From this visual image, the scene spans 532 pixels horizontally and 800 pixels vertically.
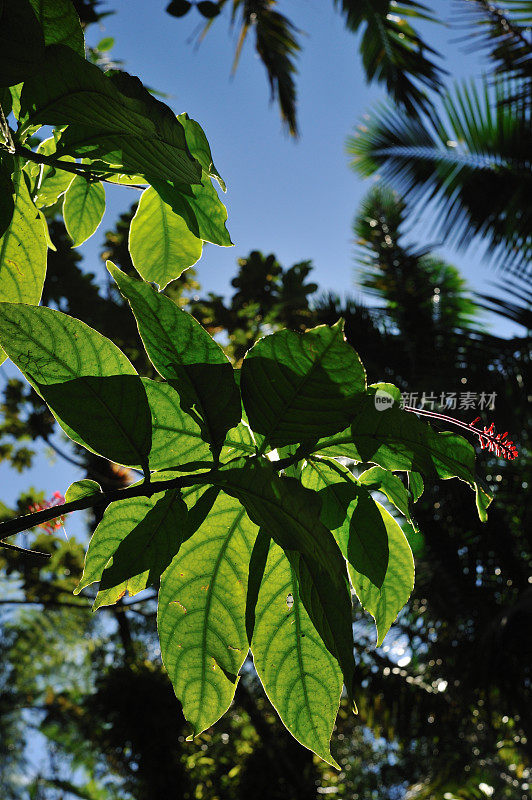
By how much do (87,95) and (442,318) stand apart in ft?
9.37

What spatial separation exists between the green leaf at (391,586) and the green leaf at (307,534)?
73mm

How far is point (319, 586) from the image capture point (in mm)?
204

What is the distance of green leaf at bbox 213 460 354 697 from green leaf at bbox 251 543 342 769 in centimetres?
5

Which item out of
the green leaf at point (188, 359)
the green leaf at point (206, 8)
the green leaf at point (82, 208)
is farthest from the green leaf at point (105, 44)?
the green leaf at point (188, 359)

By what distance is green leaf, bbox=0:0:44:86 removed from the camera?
0.65 ft

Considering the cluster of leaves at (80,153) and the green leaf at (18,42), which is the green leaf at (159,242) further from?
the green leaf at (18,42)

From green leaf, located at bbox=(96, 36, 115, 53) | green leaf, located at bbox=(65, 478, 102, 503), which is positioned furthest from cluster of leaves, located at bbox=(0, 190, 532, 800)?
green leaf, located at bbox=(65, 478, 102, 503)

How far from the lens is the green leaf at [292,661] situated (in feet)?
0.83

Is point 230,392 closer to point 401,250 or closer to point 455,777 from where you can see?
point 455,777

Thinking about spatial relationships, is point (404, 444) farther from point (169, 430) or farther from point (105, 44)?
point (105, 44)

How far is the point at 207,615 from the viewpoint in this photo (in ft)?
0.83

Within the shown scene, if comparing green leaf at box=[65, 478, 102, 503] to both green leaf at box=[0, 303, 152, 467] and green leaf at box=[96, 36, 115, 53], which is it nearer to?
green leaf at box=[0, 303, 152, 467]

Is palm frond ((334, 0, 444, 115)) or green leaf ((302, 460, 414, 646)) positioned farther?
palm frond ((334, 0, 444, 115))

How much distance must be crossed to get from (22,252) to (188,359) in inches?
6.2
